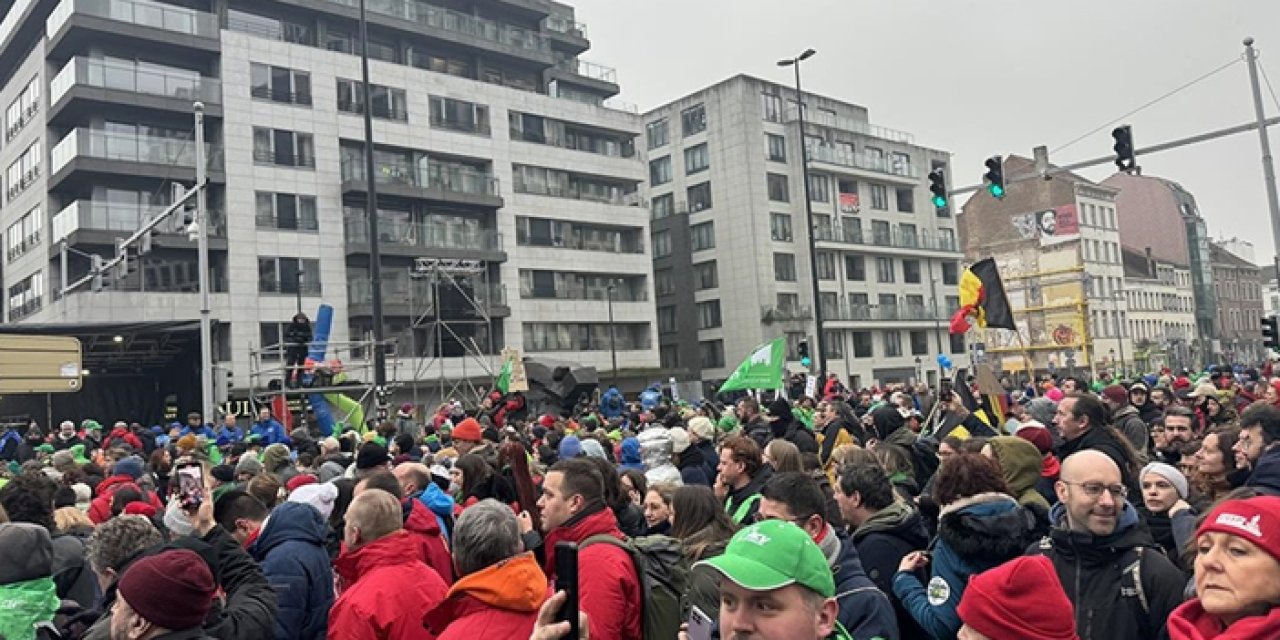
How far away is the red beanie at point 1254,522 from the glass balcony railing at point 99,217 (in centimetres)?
3853

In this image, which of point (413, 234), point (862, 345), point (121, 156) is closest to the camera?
point (121, 156)

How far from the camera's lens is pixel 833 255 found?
63406mm

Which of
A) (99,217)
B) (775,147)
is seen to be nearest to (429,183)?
(99,217)

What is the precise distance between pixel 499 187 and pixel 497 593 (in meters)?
45.2

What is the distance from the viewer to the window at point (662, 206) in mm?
64188

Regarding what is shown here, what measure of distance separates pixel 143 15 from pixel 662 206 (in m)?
34.8

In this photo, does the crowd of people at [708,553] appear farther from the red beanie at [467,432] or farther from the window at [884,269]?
the window at [884,269]

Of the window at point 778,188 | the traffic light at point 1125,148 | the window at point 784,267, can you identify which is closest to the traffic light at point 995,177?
the traffic light at point 1125,148

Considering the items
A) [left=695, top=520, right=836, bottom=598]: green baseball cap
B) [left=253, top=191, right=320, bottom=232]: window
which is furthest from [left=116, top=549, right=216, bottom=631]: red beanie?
[left=253, top=191, right=320, bottom=232]: window

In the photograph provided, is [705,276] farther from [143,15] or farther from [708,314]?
[143,15]

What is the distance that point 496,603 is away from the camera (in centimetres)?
333

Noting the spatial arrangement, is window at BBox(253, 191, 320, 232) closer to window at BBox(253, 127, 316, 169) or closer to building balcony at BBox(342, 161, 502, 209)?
window at BBox(253, 127, 316, 169)

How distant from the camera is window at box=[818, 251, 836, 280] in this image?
62.5 m

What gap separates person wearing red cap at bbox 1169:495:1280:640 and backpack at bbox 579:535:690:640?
1943mm
